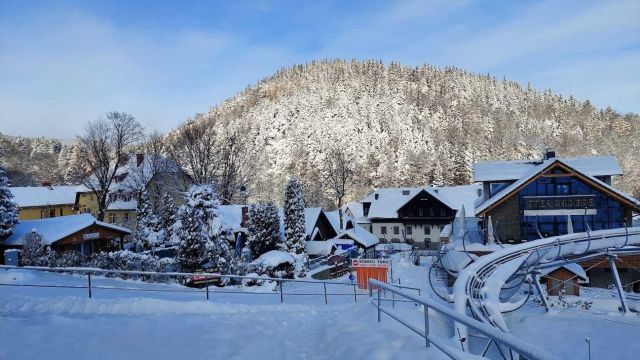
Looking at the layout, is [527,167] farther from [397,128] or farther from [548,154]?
[397,128]

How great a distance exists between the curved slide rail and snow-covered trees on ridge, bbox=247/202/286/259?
1567cm

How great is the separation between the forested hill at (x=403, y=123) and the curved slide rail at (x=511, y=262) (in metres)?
71.6

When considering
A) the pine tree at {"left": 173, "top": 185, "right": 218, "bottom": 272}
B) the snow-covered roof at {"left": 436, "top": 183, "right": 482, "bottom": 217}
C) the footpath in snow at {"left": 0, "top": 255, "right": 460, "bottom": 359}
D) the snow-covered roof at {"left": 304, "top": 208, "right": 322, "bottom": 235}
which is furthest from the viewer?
the snow-covered roof at {"left": 436, "top": 183, "right": 482, "bottom": 217}

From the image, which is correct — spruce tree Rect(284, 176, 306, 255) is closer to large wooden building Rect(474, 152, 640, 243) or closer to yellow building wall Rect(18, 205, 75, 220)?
large wooden building Rect(474, 152, 640, 243)

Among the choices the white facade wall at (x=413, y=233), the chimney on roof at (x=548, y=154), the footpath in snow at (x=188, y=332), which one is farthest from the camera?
the white facade wall at (x=413, y=233)

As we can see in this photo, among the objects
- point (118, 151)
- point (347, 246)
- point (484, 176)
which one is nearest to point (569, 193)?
point (484, 176)

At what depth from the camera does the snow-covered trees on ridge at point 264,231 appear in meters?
30.9

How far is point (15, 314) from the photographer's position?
9.48m

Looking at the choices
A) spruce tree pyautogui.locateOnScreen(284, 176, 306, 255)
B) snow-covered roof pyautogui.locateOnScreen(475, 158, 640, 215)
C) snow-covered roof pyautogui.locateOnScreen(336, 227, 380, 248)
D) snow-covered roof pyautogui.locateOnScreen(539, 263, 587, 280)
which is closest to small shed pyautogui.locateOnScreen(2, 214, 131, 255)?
spruce tree pyautogui.locateOnScreen(284, 176, 306, 255)

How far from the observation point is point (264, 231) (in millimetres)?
30875

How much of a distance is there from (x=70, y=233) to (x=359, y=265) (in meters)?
19.5

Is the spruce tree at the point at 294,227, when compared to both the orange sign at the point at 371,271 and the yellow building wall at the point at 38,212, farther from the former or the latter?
the yellow building wall at the point at 38,212

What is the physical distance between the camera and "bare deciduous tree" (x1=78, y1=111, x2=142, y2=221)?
39.1 m

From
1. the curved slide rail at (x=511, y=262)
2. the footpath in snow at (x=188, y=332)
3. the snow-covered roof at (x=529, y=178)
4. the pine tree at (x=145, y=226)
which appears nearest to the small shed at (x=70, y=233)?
the pine tree at (x=145, y=226)
